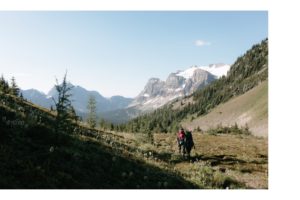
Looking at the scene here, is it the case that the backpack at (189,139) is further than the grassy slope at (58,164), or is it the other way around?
the backpack at (189,139)

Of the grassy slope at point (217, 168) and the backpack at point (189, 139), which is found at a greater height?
the backpack at point (189, 139)

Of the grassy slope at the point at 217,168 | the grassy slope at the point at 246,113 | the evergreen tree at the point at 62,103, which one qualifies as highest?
the grassy slope at the point at 246,113

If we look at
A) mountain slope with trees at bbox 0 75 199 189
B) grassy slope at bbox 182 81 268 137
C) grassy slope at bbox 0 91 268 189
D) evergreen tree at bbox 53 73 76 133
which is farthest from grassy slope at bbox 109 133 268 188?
grassy slope at bbox 182 81 268 137

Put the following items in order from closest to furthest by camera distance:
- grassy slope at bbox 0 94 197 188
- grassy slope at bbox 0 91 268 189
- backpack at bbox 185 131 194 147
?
grassy slope at bbox 0 94 197 188 → grassy slope at bbox 0 91 268 189 → backpack at bbox 185 131 194 147

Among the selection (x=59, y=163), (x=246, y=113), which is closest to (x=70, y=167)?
(x=59, y=163)

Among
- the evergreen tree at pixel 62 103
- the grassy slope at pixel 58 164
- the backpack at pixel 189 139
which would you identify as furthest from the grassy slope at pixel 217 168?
the evergreen tree at pixel 62 103

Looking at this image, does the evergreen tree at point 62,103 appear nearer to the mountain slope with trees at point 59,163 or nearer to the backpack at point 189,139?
the mountain slope with trees at point 59,163

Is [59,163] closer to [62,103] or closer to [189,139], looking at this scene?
[62,103]

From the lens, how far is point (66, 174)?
15.2 meters

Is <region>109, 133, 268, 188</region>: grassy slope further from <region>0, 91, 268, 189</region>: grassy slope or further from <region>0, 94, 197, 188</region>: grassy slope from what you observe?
<region>0, 94, 197, 188</region>: grassy slope

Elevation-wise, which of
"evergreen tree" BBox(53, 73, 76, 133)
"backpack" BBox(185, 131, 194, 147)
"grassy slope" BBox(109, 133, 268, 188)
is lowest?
"grassy slope" BBox(109, 133, 268, 188)
